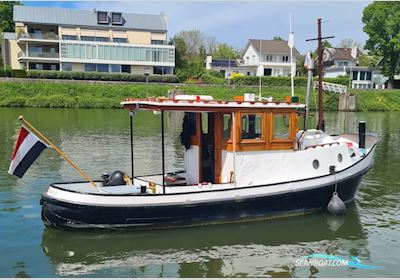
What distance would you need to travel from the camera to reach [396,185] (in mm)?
17266

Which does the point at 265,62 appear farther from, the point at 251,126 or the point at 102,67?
the point at 251,126

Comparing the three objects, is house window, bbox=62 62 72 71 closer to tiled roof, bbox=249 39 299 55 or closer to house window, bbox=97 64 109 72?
house window, bbox=97 64 109 72

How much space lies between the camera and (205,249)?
10.6 m

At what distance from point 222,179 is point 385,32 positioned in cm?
6726

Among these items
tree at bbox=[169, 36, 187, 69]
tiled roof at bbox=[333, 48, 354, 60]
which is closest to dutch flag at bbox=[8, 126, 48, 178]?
tree at bbox=[169, 36, 187, 69]

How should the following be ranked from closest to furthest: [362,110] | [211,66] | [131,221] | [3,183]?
[131,221], [3,183], [362,110], [211,66]

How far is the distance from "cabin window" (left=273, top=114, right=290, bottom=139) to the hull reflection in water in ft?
7.89

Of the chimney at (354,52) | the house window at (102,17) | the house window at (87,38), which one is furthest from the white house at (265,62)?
the house window at (87,38)

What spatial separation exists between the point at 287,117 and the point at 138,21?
6469cm

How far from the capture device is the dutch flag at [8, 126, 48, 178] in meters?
10.7

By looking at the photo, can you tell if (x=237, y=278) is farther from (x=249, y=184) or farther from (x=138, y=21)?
(x=138, y=21)

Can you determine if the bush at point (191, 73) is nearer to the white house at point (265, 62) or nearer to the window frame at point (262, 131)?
the white house at point (265, 62)

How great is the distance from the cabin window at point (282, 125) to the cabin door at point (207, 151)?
1791mm

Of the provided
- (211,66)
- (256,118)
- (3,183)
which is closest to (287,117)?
(256,118)
